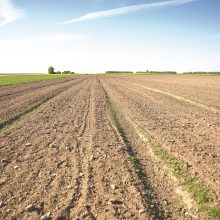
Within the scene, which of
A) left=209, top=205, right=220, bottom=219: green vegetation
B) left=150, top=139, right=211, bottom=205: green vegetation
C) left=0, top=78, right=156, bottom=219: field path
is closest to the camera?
left=209, top=205, right=220, bottom=219: green vegetation

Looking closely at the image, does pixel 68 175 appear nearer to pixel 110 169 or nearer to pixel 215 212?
pixel 110 169

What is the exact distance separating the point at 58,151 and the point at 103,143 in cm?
148

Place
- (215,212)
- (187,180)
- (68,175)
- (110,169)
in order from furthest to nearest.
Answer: (110,169)
(68,175)
(187,180)
(215,212)

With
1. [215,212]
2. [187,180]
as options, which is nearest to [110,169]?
[187,180]

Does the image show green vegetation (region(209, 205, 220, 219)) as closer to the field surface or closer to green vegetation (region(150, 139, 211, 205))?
the field surface

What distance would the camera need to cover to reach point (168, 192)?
237 inches

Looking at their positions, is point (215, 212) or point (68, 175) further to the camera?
point (68, 175)

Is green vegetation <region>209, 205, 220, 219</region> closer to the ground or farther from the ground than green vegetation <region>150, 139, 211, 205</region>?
farther from the ground

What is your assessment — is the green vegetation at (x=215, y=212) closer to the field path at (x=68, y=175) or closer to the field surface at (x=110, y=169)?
the field surface at (x=110, y=169)

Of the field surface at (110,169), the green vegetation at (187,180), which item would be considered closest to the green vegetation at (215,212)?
the field surface at (110,169)

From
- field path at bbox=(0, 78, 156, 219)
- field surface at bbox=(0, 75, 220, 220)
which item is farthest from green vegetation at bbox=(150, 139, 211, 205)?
field path at bbox=(0, 78, 156, 219)

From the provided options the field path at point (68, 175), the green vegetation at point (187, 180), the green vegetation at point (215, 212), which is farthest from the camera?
the green vegetation at point (187, 180)

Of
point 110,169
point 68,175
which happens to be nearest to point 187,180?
point 110,169

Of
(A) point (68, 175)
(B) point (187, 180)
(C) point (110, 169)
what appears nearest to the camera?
(B) point (187, 180)
